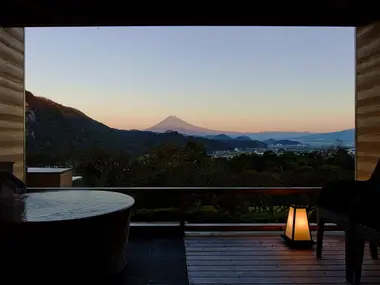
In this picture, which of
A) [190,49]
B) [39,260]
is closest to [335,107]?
[190,49]

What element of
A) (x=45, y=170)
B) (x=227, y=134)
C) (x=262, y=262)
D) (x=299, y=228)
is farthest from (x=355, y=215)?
(x=45, y=170)

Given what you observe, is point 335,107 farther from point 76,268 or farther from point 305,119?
point 76,268

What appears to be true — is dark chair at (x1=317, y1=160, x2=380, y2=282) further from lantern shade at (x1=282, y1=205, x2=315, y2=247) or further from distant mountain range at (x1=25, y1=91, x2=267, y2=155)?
distant mountain range at (x1=25, y1=91, x2=267, y2=155)

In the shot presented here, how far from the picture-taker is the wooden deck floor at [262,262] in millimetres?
2893

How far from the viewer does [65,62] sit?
5.65 meters

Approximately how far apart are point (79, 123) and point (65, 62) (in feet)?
3.30

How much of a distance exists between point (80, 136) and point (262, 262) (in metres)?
3.26
